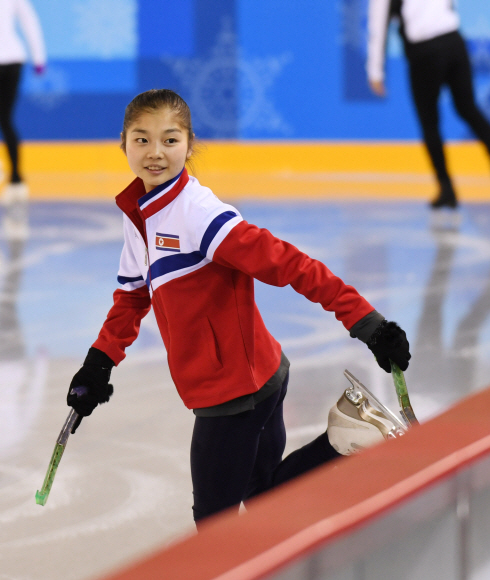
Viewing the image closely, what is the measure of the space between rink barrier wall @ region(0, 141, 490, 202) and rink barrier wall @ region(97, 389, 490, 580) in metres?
5.96

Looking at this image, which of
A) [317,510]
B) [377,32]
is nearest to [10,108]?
[377,32]

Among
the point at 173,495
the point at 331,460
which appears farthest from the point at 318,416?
the point at 331,460

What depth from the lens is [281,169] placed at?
28.2ft

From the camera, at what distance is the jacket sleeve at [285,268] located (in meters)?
1.38

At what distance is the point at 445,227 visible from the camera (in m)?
5.27

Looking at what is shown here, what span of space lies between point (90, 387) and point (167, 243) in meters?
0.30

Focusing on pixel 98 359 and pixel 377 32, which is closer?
pixel 98 359

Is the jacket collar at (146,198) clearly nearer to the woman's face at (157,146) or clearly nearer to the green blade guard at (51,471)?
the woman's face at (157,146)

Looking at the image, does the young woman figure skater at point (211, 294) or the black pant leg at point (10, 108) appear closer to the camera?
the young woman figure skater at point (211, 294)

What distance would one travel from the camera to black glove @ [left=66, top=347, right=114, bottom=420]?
5.20 feet

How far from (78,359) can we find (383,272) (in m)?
1.65

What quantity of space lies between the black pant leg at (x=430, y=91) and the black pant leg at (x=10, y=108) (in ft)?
9.35

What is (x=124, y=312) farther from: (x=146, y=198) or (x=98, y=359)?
(x=146, y=198)

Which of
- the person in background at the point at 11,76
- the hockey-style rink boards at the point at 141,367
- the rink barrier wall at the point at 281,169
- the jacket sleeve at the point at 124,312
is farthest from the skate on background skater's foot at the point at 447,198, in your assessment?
the jacket sleeve at the point at 124,312
